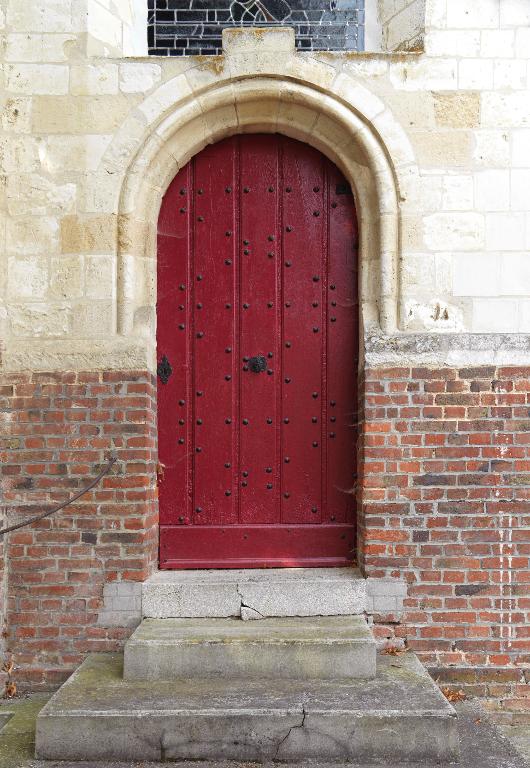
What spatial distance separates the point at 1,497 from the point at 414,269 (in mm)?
2564

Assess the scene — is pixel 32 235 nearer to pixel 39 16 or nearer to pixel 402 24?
pixel 39 16

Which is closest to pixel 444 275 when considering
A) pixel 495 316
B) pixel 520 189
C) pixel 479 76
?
pixel 495 316

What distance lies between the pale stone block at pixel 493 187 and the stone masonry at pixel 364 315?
0.04ft

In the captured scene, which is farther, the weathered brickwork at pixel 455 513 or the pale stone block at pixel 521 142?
the pale stone block at pixel 521 142

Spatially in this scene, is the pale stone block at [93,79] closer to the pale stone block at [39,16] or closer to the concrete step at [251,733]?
the pale stone block at [39,16]

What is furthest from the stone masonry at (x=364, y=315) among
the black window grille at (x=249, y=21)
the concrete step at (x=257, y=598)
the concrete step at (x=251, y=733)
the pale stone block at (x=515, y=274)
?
the concrete step at (x=251, y=733)

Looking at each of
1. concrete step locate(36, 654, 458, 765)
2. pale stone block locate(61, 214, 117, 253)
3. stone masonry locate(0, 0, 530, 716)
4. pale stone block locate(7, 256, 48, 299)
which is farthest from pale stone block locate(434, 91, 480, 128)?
concrete step locate(36, 654, 458, 765)

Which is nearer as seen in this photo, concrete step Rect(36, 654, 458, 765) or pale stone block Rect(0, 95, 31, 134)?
concrete step Rect(36, 654, 458, 765)

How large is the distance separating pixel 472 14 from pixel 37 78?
7.94ft

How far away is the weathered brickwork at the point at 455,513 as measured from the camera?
4246 mm

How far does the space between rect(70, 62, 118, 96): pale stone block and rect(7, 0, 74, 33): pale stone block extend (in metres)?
0.24

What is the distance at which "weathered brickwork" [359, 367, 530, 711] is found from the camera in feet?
13.9

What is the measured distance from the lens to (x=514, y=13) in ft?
14.4

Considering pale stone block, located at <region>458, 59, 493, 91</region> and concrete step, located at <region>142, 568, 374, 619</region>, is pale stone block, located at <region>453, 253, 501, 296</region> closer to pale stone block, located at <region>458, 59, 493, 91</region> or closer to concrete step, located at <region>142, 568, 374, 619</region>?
pale stone block, located at <region>458, 59, 493, 91</region>
